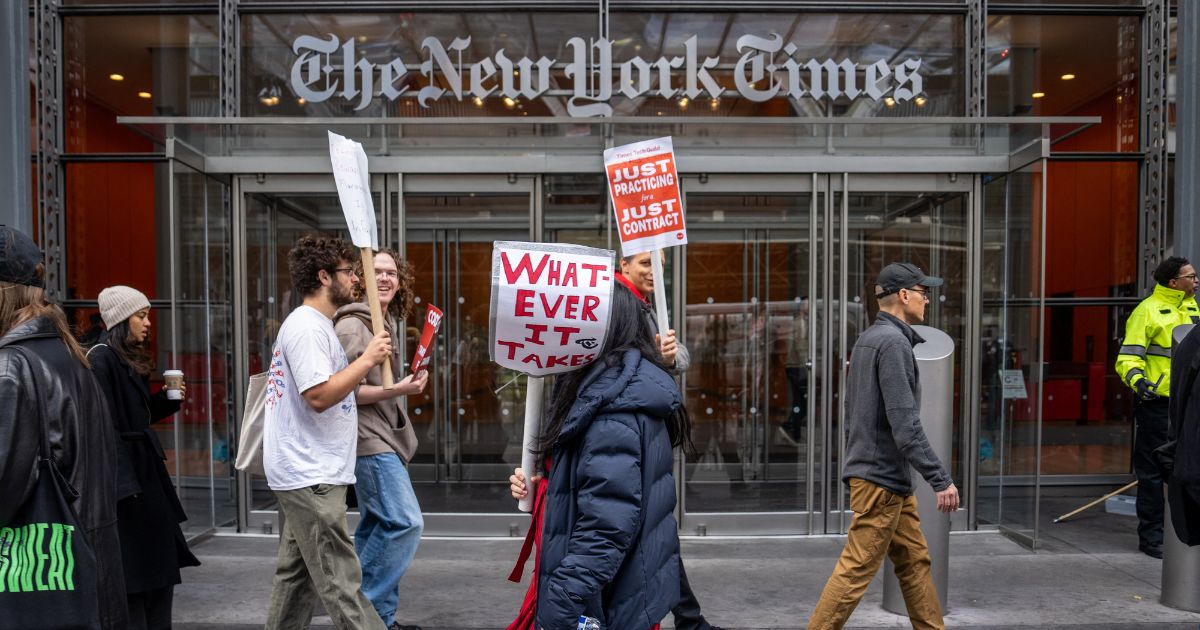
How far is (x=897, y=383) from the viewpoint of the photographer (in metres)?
4.42

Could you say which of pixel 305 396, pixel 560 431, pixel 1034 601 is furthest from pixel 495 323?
pixel 1034 601

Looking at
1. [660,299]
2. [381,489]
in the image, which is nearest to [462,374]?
[381,489]

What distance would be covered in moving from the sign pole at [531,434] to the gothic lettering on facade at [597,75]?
578 centimetres

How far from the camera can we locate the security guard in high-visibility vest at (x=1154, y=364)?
6.96 meters

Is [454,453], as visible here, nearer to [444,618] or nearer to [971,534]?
[444,618]

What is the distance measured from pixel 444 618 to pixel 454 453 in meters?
2.85

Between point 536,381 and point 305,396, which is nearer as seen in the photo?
point 536,381

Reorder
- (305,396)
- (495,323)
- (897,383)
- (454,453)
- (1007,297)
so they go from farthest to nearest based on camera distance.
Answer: (454,453), (1007,297), (897,383), (305,396), (495,323)

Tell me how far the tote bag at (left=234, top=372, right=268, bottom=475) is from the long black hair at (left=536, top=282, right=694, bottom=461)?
196cm

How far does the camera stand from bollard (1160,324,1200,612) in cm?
560

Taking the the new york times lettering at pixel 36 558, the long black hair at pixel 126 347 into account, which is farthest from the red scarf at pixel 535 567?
the long black hair at pixel 126 347

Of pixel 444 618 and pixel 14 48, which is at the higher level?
pixel 14 48

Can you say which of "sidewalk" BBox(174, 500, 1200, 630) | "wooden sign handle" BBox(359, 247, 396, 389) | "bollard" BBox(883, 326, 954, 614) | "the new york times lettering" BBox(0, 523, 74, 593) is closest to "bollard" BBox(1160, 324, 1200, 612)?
"sidewalk" BBox(174, 500, 1200, 630)

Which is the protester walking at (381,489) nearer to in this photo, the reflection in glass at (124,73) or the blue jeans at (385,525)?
the blue jeans at (385,525)
